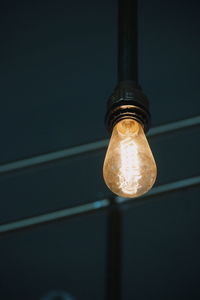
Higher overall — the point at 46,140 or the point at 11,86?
the point at 11,86

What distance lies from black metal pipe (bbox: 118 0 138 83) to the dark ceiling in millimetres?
617

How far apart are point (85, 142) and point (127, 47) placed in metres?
0.72

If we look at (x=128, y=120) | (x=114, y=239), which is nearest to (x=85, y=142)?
(x=114, y=239)

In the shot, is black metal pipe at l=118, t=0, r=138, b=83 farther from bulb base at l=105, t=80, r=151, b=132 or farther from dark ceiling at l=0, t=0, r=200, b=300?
dark ceiling at l=0, t=0, r=200, b=300

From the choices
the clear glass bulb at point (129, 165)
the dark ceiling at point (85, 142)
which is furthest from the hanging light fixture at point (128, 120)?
the dark ceiling at point (85, 142)

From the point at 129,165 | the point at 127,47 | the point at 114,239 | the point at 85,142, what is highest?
A: the point at 85,142

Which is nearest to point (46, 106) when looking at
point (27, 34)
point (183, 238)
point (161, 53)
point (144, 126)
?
point (27, 34)

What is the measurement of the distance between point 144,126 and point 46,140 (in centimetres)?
71

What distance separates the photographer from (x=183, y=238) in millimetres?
1674

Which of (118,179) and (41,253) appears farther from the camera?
(41,253)

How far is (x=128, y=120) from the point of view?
1.04 meters

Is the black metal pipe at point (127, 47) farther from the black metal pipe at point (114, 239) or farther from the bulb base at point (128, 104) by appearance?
the black metal pipe at point (114, 239)

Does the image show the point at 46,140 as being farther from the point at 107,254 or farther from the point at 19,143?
the point at 107,254

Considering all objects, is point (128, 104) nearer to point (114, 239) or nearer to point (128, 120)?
point (128, 120)
